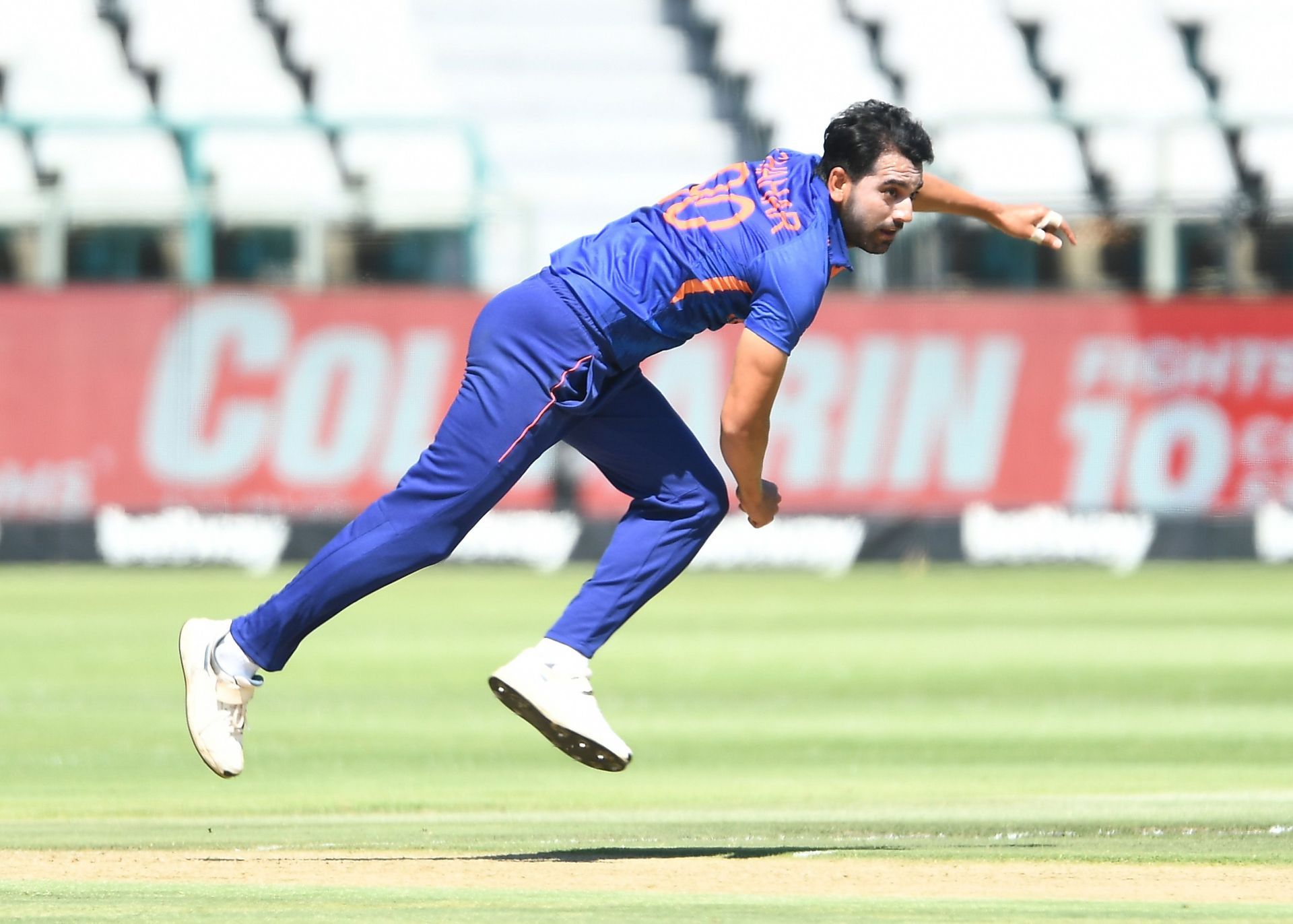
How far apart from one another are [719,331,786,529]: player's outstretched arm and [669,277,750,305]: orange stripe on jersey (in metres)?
0.13

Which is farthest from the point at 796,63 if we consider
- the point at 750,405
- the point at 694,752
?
the point at 750,405

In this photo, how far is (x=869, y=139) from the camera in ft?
20.8

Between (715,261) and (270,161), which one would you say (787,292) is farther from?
(270,161)

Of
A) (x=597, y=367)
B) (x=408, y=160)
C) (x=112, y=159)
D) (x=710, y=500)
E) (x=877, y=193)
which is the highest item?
(x=877, y=193)

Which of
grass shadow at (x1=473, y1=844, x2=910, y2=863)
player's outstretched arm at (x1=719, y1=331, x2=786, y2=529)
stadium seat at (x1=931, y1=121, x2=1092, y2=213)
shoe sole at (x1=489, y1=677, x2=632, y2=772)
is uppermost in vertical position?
player's outstretched arm at (x1=719, y1=331, x2=786, y2=529)

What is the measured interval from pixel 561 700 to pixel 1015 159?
17.8 m

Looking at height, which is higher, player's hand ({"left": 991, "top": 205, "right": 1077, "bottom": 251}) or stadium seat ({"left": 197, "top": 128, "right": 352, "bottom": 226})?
player's hand ({"left": 991, "top": 205, "right": 1077, "bottom": 251})

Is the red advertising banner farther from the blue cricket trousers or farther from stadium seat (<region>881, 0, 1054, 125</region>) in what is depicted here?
the blue cricket trousers

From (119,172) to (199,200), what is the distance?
264 cm

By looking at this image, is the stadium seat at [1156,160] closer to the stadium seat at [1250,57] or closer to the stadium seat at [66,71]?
the stadium seat at [1250,57]

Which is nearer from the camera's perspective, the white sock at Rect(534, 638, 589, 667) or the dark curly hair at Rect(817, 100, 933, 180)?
the dark curly hair at Rect(817, 100, 933, 180)

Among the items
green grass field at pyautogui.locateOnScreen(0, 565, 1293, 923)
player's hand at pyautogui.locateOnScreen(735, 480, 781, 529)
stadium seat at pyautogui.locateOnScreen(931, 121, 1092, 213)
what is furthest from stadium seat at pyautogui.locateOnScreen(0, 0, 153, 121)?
player's hand at pyautogui.locateOnScreen(735, 480, 781, 529)

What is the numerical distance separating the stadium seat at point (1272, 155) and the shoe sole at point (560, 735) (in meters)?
18.6

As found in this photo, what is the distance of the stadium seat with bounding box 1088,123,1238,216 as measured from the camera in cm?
2361
